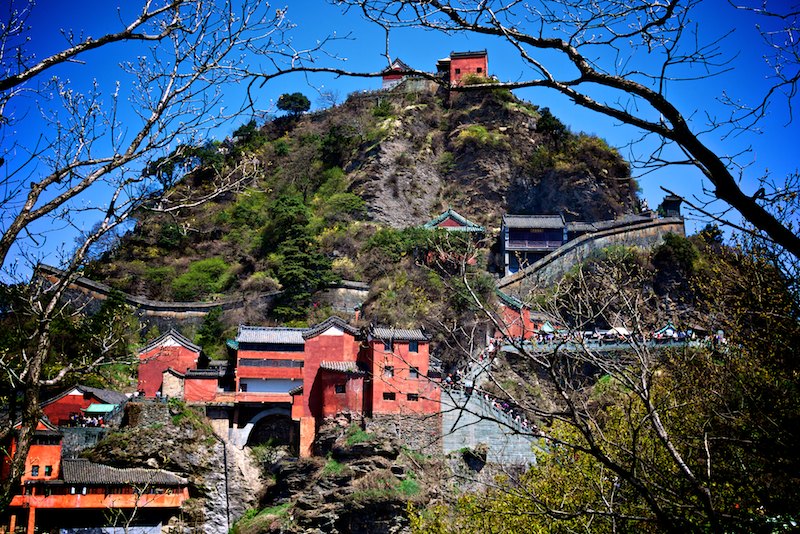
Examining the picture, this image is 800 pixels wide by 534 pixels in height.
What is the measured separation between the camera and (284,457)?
31.7 meters

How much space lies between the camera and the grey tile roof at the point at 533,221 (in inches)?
1796

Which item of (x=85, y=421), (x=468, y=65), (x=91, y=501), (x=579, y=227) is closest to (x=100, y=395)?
(x=85, y=421)

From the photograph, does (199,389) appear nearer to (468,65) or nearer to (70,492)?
(70,492)

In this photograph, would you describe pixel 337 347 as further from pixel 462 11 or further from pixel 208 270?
pixel 462 11

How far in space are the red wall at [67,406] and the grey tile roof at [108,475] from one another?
318 centimetres

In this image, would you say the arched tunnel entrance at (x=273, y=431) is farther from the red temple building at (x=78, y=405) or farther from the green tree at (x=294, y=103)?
the green tree at (x=294, y=103)

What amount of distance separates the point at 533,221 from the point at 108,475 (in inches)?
1109

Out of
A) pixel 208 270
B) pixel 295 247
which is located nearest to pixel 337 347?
pixel 295 247

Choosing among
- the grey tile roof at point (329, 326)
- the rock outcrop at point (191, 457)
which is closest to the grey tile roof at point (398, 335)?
the grey tile roof at point (329, 326)

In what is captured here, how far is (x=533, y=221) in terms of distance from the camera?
A: 46062 mm

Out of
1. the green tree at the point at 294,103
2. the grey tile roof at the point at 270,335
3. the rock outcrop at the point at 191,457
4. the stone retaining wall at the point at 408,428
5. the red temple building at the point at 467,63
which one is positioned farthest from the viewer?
the green tree at the point at 294,103

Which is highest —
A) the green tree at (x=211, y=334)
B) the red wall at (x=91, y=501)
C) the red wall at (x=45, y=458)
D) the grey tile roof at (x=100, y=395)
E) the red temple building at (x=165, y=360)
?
the green tree at (x=211, y=334)

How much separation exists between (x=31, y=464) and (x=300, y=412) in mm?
9954

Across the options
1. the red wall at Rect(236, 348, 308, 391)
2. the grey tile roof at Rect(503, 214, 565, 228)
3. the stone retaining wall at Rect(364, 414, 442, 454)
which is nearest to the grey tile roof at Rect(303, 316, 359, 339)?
the red wall at Rect(236, 348, 308, 391)
